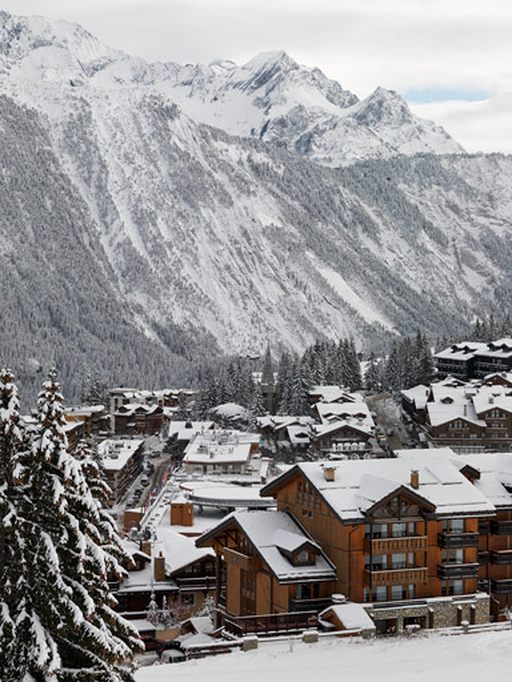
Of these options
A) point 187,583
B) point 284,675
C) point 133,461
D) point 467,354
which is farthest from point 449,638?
point 467,354

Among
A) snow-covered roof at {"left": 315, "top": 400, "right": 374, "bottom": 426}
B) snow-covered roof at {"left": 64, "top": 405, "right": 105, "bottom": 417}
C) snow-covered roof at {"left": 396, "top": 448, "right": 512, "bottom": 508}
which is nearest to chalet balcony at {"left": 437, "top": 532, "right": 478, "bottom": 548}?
snow-covered roof at {"left": 396, "top": 448, "right": 512, "bottom": 508}

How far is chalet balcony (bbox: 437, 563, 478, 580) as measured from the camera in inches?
1976

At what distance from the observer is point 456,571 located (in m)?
50.5

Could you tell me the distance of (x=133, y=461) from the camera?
448ft

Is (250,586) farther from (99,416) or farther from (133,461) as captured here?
(99,416)

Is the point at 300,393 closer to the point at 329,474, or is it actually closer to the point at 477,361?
the point at 477,361

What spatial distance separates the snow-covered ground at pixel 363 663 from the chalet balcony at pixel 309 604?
8009 mm

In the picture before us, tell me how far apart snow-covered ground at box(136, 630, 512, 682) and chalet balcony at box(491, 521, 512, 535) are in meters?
14.5

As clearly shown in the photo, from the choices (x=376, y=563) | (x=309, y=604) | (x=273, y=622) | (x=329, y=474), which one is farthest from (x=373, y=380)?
(x=273, y=622)

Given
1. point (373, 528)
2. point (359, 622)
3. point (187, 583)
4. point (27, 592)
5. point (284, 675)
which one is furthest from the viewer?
point (187, 583)

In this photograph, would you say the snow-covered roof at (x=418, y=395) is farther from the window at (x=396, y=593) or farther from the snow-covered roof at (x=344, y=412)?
the window at (x=396, y=593)

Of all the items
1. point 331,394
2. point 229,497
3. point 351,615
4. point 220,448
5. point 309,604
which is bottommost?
point 351,615

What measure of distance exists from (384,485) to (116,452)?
86401 millimetres

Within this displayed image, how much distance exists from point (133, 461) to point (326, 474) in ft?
285
